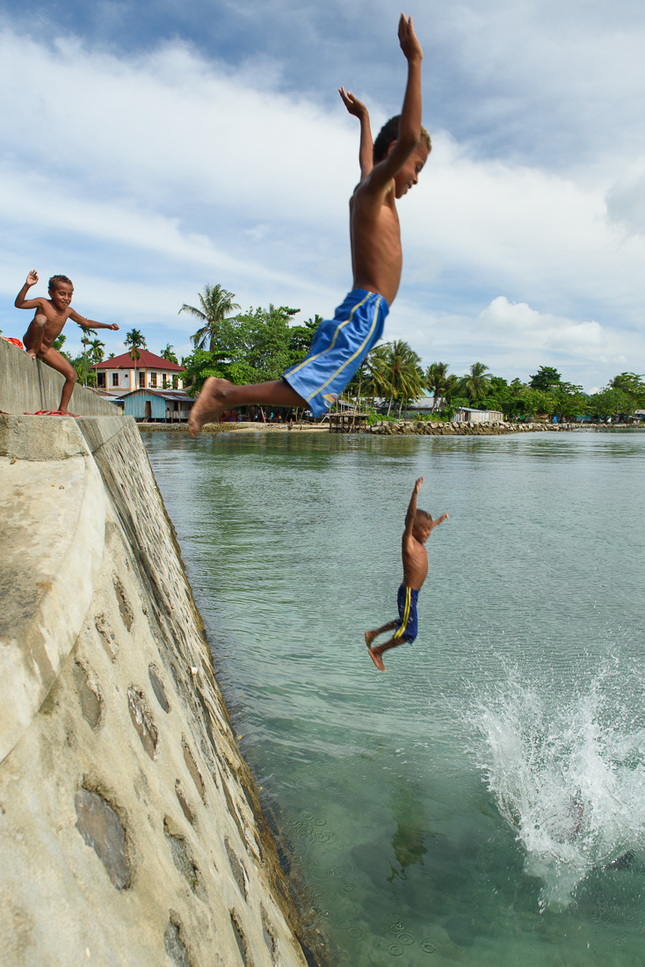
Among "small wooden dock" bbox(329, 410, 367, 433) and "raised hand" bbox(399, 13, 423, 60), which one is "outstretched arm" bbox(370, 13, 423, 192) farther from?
"small wooden dock" bbox(329, 410, 367, 433)

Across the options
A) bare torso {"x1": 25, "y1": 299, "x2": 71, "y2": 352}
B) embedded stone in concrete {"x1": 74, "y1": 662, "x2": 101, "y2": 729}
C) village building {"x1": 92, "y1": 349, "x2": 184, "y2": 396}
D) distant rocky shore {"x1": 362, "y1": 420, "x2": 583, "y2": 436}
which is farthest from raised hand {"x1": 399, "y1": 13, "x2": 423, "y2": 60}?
village building {"x1": 92, "y1": 349, "x2": 184, "y2": 396}

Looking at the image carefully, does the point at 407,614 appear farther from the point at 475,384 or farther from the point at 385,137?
the point at 475,384

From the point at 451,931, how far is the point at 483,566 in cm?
829

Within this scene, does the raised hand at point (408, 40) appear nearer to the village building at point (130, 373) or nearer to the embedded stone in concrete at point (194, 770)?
the embedded stone in concrete at point (194, 770)

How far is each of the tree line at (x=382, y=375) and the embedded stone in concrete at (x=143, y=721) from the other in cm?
1748

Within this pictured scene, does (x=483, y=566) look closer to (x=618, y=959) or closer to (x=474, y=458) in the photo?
(x=618, y=959)

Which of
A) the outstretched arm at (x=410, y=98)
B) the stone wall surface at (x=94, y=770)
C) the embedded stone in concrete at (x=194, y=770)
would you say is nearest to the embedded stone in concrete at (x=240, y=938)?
the stone wall surface at (x=94, y=770)

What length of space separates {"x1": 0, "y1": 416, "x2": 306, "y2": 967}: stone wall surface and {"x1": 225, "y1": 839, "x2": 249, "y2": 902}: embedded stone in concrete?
0.8 inches

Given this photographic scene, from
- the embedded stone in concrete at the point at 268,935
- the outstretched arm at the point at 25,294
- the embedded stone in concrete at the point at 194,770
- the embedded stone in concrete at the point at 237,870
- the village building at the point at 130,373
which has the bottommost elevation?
the embedded stone in concrete at the point at 268,935

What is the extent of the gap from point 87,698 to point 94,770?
0.20 metres

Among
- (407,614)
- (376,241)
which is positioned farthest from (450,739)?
(376,241)

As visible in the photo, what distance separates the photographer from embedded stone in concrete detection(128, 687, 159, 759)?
2020mm

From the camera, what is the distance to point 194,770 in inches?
97.7

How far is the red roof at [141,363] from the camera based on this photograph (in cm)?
7906
